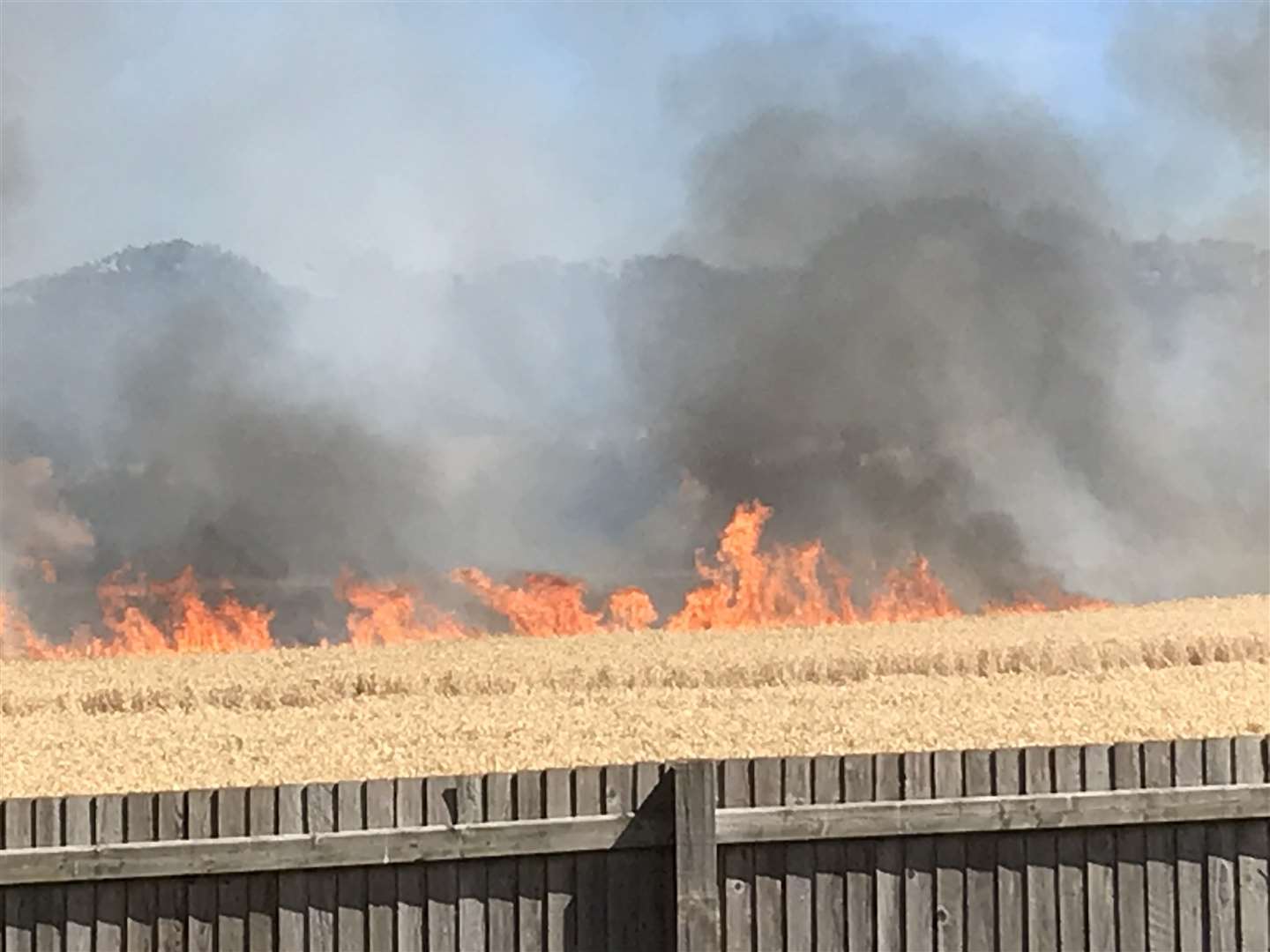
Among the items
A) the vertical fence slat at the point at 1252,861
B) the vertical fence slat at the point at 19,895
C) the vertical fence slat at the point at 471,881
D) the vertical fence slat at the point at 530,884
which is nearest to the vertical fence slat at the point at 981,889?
the vertical fence slat at the point at 1252,861

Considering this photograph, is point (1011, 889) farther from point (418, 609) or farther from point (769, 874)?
point (418, 609)

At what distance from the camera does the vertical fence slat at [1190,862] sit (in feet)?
17.3

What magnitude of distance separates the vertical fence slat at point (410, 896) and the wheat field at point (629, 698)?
14.9ft

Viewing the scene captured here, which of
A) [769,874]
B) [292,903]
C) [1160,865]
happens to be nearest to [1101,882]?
[1160,865]

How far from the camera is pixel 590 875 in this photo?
5.07m

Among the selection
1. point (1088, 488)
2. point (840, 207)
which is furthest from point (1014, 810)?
point (840, 207)

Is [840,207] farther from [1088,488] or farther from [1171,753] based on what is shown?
[1171,753]

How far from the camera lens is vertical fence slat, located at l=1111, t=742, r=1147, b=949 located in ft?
17.4

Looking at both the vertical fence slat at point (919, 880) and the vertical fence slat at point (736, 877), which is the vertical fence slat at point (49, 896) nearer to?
the vertical fence slat at point (736, 877)

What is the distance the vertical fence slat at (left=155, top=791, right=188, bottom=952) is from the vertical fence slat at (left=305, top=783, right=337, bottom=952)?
0.38 m

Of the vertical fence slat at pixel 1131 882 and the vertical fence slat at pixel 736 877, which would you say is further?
the vertical fence slat at pixel 1131 882

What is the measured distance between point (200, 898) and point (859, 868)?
209cm

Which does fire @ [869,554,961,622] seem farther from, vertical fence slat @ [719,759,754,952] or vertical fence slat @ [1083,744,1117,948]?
vertical fence slat @ [719,759,754,952]

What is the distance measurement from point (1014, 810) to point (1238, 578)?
46.0 ft
